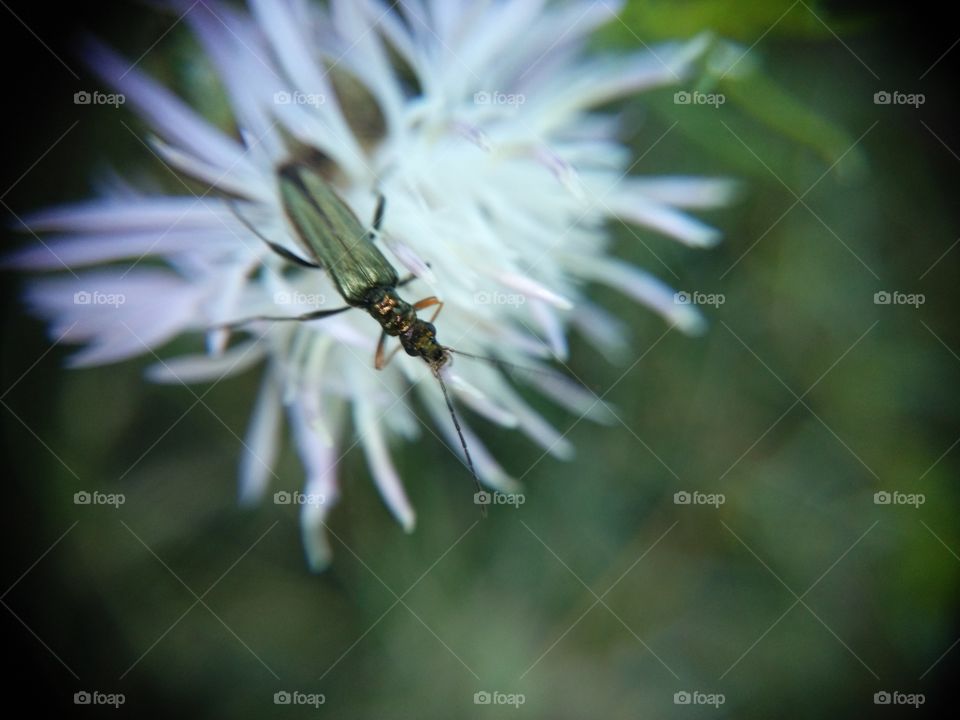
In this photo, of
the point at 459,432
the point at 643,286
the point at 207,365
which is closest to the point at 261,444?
the point at 207,365

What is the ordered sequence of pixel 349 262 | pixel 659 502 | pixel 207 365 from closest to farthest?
pixel 349 262 → pixel 207 365 → pixel 659 502

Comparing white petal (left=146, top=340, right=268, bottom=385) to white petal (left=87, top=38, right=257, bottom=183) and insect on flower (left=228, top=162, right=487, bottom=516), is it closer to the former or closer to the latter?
insect on flower (left=228, top=162, right=487, bottom=516)

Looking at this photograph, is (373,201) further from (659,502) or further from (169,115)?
(659,502)

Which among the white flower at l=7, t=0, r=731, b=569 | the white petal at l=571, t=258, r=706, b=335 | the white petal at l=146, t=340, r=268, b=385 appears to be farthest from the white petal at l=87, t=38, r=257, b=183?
the white petal at l=571, t=258, r=706, b=335

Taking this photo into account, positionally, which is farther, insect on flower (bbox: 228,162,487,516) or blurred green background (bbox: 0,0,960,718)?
blurred green background (bbox: 0,0,960,718)

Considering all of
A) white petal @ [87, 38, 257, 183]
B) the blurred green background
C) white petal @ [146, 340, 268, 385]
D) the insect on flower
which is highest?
white petal @ [87, 38, 257, 183]

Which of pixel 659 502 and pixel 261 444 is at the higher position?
pixel 261 444

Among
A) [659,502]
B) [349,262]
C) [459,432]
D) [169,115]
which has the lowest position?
[659,502]

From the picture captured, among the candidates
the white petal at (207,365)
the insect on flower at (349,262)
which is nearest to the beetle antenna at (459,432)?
the insect on flower at (349,262)
